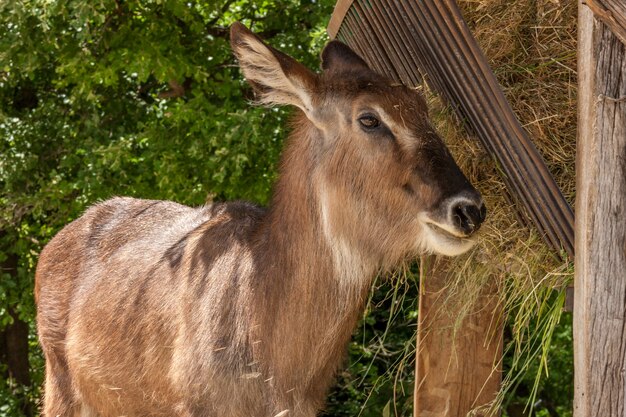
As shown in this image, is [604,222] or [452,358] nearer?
[604,222]

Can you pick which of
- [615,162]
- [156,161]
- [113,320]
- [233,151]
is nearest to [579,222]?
[615,162]

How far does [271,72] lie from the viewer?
4.89 m

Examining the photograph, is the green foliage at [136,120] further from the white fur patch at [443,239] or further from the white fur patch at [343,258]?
the white fur patch at [443,239]

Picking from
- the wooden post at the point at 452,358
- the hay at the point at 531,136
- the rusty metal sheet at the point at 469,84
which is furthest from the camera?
the wooden post at the point at 452,358

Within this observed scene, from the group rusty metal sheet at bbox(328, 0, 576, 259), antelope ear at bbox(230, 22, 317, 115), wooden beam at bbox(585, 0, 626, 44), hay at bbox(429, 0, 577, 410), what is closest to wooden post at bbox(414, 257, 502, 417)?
hay at bbox(429, 0, 577, 410)

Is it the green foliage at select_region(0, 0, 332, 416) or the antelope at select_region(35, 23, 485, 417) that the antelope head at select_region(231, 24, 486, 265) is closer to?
the antelope at select_region(35, 23, 485, 417)

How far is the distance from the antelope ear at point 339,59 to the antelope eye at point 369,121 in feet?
1.48

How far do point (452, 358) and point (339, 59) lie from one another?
1.65m

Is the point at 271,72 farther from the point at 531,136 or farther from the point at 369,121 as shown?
the point at 531,136

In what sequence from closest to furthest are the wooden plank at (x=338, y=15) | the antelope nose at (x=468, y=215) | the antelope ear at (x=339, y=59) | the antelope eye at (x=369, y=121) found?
the antelope nose at (x=468, y=215) < the antelope eye at (x=369, y=121) < the antelope ear at (x=339, y=59) < the wooden plank at (x=338, y=15)

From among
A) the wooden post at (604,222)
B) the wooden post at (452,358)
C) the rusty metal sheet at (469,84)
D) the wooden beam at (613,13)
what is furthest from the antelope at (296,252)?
the wooden beam at (613,13)

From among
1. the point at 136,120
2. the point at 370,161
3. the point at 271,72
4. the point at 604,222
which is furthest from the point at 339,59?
the point at 136,120

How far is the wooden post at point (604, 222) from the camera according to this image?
338cm

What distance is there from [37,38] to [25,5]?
56 cm
